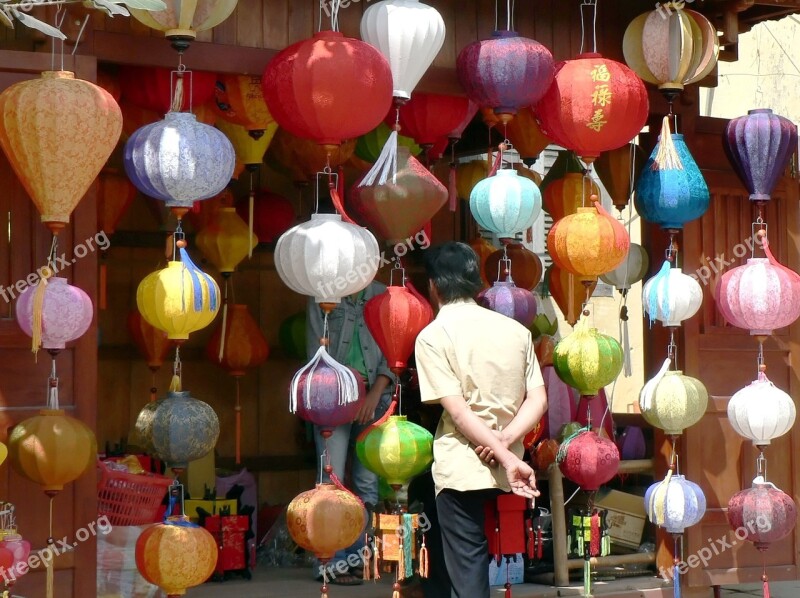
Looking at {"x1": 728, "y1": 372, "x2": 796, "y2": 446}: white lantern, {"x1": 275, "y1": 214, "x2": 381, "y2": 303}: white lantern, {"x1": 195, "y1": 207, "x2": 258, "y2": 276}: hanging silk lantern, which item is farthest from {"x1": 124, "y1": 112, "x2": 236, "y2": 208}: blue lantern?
{"x1": 728, "y1": 372, "x2": 796, "y2": 446}: white lantern

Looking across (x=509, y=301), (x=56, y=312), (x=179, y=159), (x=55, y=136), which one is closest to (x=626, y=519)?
(x=509, y=301)

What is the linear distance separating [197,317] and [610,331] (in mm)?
5525

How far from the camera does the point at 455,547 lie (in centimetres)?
481

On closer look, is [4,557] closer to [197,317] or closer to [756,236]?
[197,317]

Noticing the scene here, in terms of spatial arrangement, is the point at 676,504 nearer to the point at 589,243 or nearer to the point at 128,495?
the point at 589,243

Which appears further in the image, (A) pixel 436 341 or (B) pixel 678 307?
(B) pixel 678 307

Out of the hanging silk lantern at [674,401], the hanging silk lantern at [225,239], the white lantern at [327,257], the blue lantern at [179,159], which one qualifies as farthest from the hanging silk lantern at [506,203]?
the hanging silk lantern at [225,239]

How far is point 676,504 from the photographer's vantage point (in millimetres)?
5992

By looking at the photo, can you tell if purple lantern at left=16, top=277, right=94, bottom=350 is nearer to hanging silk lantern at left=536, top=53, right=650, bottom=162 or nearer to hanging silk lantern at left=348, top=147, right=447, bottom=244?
hanging silk lantern at left=348, top=147, right=447, bottom=244

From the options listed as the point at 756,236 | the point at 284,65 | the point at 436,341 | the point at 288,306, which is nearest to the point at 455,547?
the point at 436,341

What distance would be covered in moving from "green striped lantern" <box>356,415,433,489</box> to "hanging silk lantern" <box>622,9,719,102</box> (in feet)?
7.04

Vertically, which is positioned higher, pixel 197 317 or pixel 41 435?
pixel 197 317

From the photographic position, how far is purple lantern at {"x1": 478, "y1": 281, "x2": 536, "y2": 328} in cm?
559

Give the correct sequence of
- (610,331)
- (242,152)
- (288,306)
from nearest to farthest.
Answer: (242,152)
(288,306)
(610,331)
